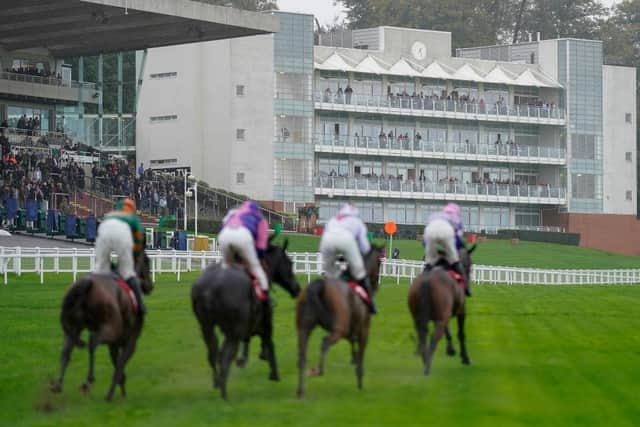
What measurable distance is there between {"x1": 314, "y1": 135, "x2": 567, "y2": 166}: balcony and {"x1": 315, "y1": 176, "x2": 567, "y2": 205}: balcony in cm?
175

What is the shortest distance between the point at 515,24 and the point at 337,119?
3327 cm

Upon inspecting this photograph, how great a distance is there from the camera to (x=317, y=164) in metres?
86.6

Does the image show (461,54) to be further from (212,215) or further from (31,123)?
(31,123)

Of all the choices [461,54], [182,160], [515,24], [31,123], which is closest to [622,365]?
[31,123]

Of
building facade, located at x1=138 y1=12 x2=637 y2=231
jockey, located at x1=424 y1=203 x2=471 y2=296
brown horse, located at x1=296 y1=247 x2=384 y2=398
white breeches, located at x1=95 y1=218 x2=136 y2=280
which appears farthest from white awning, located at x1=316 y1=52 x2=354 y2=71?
brown horse, located at x1=296 y1=247 x2=384 y2=398

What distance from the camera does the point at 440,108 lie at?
89.2 m

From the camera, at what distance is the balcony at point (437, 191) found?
85.3 meters

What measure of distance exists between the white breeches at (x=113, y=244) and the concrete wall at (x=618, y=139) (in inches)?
3201

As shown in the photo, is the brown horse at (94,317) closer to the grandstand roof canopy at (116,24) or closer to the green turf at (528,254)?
the grandstand roof canopy at (116,24)

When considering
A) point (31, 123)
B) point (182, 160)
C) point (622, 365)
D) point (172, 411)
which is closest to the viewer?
point (172, 411)

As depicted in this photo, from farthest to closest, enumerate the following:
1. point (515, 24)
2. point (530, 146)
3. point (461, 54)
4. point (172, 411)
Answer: point (515, 24) → point (461, 54) → point (530, 146) → point (172, 411)

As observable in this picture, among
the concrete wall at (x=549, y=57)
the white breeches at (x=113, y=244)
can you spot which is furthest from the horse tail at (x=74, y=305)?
the concrete wall at (x=549, y=57)

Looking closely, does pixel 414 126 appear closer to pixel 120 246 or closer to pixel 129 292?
pixel 120 246

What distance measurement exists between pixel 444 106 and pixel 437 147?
2631 mm
